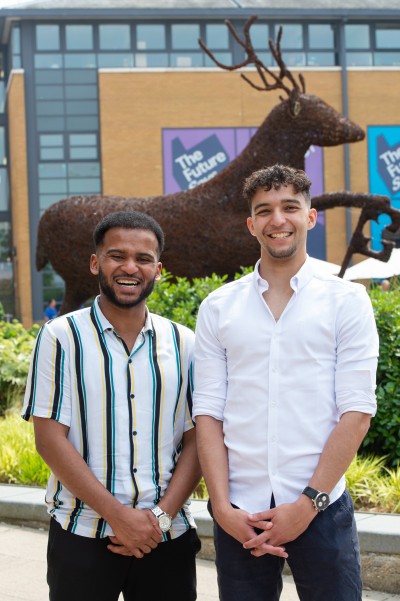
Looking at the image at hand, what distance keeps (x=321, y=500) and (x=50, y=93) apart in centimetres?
3613

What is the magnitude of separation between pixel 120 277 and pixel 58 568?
96 cm

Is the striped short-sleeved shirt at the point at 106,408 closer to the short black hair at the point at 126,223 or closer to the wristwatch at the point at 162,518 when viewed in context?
the wristwatch at the point at 162,518

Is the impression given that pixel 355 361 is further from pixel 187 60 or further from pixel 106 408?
pixel 187 60

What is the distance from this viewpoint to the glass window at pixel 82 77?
3681cm

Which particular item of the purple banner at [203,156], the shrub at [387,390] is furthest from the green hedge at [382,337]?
the purple banner at [203,156]

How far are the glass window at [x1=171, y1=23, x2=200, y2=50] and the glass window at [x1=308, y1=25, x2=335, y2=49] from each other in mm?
4807

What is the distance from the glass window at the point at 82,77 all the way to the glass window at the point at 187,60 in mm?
3300

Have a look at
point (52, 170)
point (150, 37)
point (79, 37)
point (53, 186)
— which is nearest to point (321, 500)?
point (53, 186)

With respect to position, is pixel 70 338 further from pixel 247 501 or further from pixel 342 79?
pixel 342 79

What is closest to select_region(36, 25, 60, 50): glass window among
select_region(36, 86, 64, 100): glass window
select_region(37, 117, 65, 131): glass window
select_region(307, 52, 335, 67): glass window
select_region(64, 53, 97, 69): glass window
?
select_region(64, 53, 97, 69): glass window

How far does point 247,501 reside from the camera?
9.10 ft

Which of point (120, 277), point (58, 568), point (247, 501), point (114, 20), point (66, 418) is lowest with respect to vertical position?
point (58, 568)

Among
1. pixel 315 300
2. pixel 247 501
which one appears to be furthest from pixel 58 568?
pixel 315 300

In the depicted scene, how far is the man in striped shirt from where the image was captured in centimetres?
285
